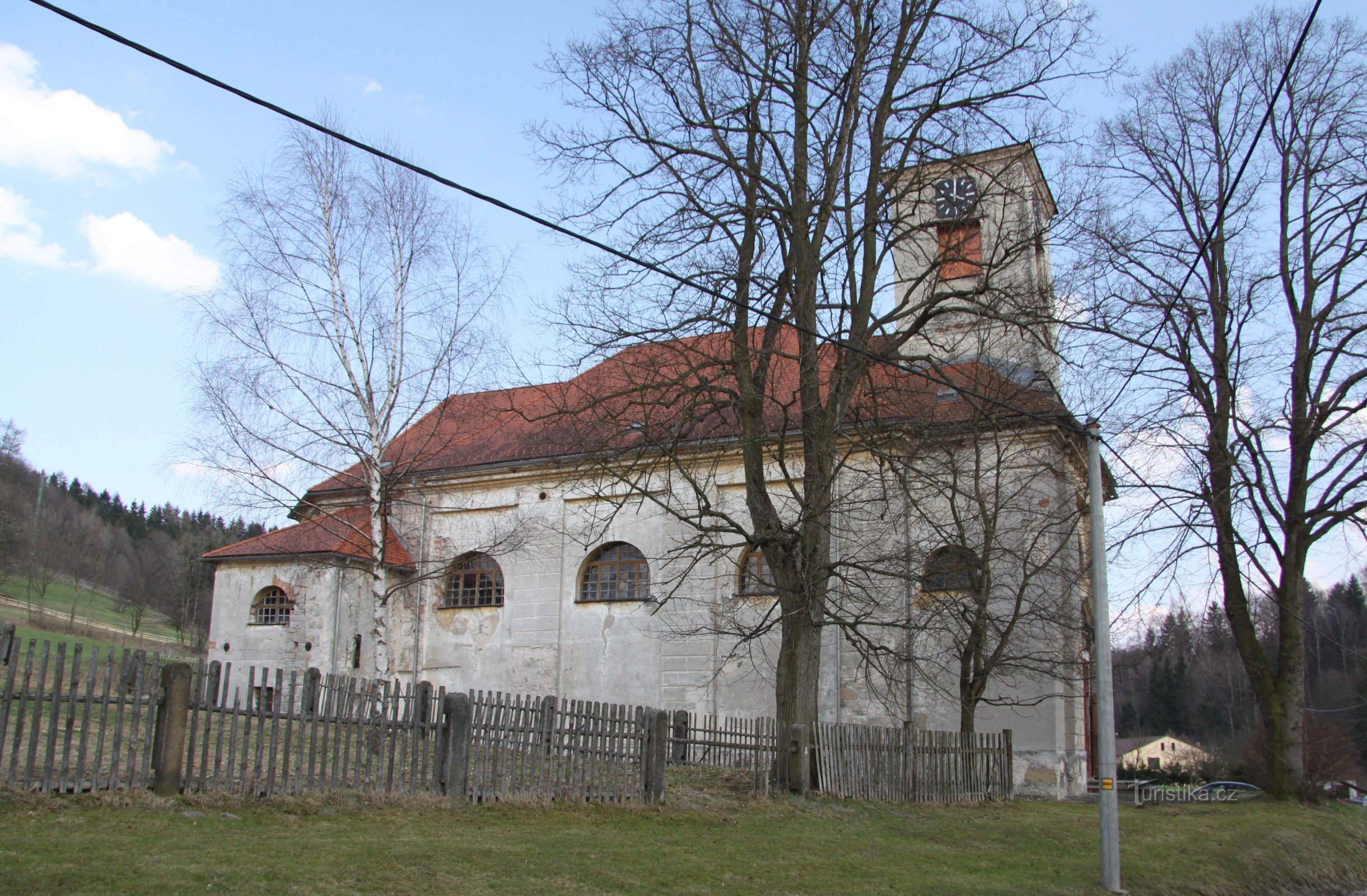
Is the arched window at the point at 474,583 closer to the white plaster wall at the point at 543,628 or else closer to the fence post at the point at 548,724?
the white plaster wall at the point at 543,628

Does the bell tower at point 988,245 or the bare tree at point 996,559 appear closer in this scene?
the bell tower at point 988,245

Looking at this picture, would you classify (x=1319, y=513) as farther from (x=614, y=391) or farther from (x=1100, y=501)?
(x=614, y=391)

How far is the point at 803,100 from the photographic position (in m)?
17.0

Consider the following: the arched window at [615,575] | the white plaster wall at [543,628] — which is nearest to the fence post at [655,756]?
the white plaster wall at [543,628]

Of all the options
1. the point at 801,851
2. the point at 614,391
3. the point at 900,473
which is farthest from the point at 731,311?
the point at 801,851

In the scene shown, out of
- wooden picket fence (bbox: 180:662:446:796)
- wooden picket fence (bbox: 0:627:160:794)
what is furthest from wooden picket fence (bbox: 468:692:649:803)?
wooden picket fence (bbox: 0:627:160:794)

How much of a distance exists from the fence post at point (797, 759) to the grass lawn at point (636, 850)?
37cm

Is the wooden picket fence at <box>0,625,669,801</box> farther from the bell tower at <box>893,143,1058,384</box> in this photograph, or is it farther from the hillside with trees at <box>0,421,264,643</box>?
the hillside with trees at <box>0,421,264,643</box>

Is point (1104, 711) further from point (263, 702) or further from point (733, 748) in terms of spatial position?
point (263, 702)

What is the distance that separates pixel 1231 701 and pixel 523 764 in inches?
2960

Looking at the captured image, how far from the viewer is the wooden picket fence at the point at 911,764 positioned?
1551cm

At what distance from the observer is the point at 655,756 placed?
13.7m

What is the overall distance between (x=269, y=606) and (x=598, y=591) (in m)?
8.35

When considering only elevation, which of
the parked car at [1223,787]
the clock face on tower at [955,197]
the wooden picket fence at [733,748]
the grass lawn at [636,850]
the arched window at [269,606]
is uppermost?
the clock face on tower at [955,197]
